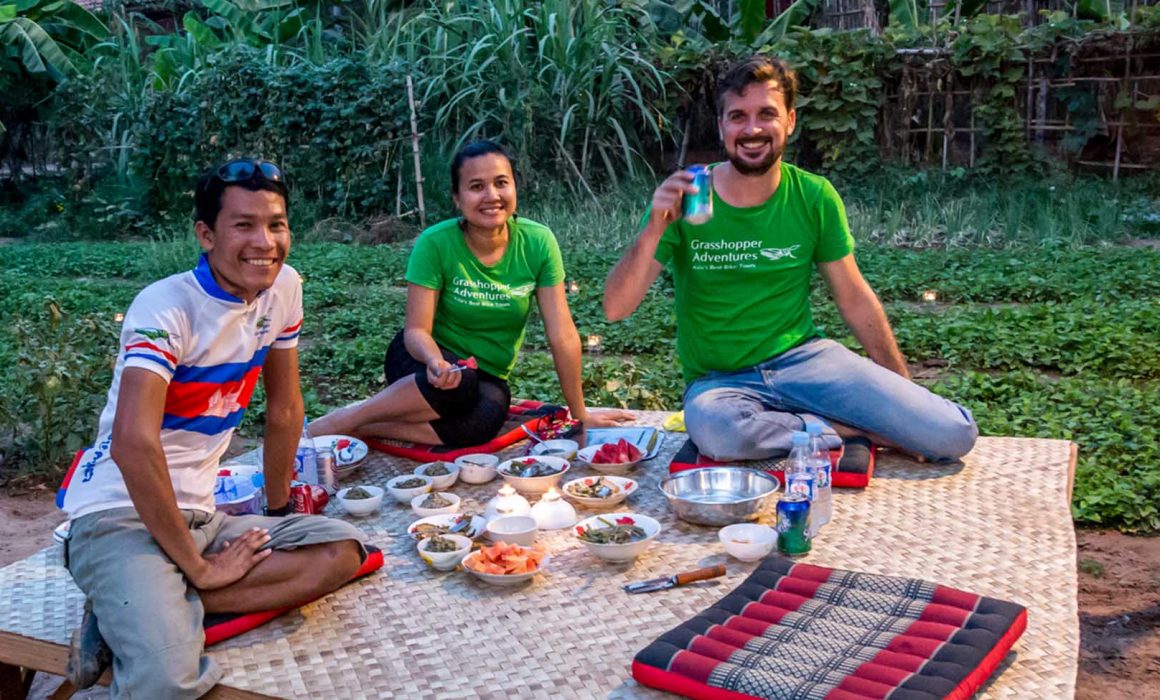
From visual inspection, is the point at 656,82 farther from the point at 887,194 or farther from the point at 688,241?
the point at 688,241

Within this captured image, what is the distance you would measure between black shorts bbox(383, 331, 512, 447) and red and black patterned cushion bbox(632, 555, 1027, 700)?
1.58 m

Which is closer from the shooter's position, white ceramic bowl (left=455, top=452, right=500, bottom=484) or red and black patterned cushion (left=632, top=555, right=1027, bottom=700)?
red and black patterned cushion (left=632, top=555, right=1027, bottom=700)

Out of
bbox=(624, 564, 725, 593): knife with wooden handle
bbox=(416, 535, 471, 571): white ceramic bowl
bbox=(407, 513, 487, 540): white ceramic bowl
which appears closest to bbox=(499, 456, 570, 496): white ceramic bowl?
bbox=(407, 513, 487, 540): white ceramic bowl

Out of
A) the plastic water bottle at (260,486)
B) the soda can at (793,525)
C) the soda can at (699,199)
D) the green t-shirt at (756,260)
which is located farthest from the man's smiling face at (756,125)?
the plastic water bottle at (260,486)

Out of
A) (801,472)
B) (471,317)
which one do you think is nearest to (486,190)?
(471,317)

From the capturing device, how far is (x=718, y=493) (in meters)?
3.52

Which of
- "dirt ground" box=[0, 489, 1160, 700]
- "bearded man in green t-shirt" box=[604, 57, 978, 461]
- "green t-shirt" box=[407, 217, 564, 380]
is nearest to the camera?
"dirt ground" box=[0, 489, 1160, 700]

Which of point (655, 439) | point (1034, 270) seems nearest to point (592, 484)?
point (655, 439)

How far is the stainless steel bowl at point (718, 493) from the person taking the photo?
3.31m

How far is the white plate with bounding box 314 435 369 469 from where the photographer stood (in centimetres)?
397

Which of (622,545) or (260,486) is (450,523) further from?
(260,486)

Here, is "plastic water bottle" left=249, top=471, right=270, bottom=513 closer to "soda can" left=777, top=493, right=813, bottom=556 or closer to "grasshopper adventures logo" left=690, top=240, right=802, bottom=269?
"soda can" left=777, top=493, right=813, bottom=556

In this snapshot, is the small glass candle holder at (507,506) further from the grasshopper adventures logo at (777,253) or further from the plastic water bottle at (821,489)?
the grasshopper adventures logo at (777,253)

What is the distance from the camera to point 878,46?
11.5 metres
